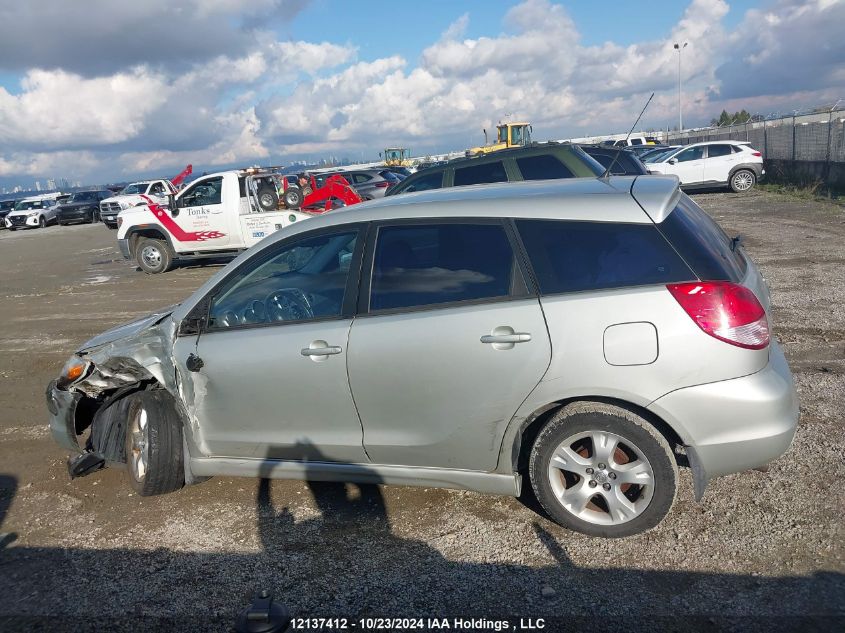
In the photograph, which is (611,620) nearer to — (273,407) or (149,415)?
(273,407)

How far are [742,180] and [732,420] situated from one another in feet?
72.8

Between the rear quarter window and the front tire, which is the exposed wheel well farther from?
the rear quarter window

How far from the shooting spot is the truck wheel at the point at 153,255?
15133 mm

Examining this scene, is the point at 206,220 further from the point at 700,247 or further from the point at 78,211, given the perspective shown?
the point at 78,211

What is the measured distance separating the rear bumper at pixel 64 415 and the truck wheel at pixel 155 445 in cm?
55

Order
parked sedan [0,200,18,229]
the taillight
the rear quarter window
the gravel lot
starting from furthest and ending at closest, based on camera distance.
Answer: parked sedan [0,200,18,229]
the rear quarter window
the taillight
the gravel lot

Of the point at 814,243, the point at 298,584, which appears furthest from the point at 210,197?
the point at 298,584

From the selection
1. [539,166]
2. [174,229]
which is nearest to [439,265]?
[539,166]

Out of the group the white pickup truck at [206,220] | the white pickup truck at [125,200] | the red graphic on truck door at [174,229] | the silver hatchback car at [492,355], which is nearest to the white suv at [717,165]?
the white pickup truck at [206,220]

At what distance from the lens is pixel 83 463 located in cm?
461

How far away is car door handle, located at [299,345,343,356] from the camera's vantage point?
3.70 m

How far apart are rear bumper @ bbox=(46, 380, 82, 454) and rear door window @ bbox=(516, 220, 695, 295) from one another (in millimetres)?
3266

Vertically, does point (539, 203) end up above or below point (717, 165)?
below

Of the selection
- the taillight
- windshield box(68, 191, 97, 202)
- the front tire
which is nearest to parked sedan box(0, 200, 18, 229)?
windshield box(68, 191, 97, 202)
